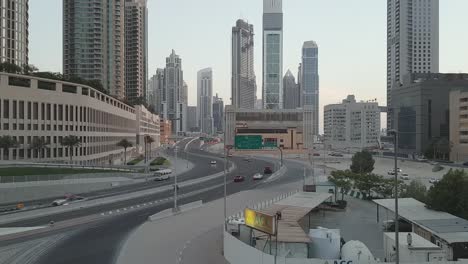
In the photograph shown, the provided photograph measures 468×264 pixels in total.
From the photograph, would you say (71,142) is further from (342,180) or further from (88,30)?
(88,30)

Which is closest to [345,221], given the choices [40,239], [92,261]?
[92,261]

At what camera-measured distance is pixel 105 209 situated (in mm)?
56188

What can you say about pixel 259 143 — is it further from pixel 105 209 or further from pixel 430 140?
pixel 430 140

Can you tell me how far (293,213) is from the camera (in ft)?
131

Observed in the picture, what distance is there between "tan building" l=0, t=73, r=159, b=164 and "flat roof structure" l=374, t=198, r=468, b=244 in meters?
64.0

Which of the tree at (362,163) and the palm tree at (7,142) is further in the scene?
the tree at (362,163)

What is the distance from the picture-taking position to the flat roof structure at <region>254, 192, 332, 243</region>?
3086 cm

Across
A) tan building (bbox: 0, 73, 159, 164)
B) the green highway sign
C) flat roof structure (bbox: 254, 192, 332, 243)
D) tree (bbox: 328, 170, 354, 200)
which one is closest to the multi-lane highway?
the green highway sign

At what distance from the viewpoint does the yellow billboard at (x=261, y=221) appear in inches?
1176

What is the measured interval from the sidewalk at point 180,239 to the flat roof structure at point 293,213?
18.4ft

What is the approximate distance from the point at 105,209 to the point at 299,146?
144932 millimetres

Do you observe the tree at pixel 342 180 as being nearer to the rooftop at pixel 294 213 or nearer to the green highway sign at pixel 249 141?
the rooftop at pixel 294 213

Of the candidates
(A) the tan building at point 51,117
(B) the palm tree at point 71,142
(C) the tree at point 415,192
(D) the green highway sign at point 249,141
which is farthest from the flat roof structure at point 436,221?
(A) the tan building at point 51,117

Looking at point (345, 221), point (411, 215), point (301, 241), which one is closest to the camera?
point (301, 241)
